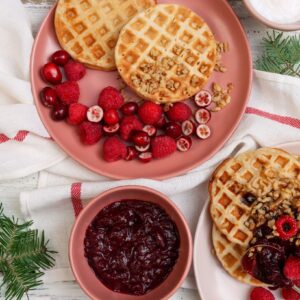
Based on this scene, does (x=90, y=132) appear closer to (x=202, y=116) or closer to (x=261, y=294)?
(x=202, y=116)

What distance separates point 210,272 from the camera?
313 centimetres

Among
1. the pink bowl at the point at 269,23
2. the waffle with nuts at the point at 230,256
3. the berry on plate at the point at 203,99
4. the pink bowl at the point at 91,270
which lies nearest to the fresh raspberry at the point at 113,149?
the pink bowl at the point at 91,270

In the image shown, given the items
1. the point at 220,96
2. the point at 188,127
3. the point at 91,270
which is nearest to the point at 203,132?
the point at 188,127

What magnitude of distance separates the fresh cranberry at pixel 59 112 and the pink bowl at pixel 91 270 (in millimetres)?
525

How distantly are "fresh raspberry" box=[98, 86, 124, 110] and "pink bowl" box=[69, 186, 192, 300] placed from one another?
49 cm

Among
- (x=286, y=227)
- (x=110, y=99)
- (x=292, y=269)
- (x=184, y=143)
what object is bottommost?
(x=292, y=269)

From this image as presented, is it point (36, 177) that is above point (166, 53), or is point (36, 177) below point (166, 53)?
below

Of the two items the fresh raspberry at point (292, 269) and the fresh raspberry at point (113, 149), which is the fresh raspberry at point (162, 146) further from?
the fresh raspberry at point (292, 269)

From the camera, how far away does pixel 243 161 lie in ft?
10.1

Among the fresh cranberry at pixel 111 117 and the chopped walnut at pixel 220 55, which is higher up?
the chopped walnut at pixel 220 55

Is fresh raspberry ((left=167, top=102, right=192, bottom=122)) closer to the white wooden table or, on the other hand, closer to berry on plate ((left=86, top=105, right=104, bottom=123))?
berry on plate ((left=86, top=105, right=104, bottom=123))

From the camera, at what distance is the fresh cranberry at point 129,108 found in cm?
317

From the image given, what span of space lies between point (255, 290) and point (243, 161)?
0.70 metres

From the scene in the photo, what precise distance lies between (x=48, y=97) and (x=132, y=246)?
0.91 meters
